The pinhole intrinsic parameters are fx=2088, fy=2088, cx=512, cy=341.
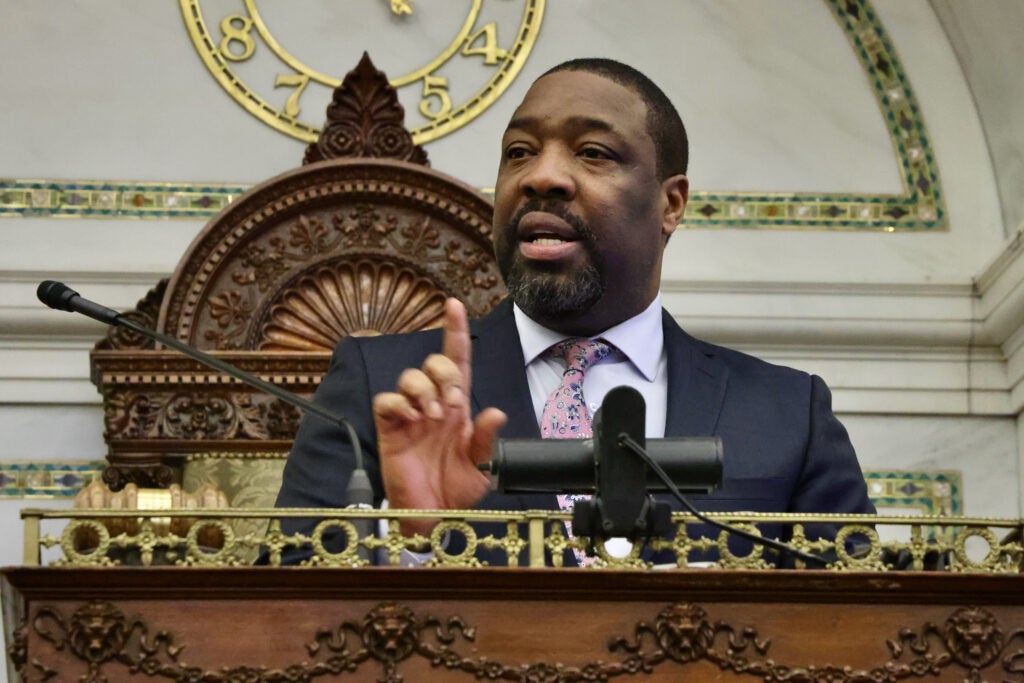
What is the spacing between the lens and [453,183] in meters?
5.52

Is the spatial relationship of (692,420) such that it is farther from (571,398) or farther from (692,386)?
(571,398)

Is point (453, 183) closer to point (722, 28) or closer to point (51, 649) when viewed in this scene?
point (722, 28)

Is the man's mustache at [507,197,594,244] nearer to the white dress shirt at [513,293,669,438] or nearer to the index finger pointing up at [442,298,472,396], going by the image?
the white dress shirt at [513,293,669,438]

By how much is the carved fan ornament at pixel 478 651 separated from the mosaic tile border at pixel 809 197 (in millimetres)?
3704

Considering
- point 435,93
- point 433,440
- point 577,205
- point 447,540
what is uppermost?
point 435,93

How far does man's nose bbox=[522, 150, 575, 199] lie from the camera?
308 centimetres

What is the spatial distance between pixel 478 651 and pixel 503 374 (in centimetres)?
91

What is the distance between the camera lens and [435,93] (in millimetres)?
6016

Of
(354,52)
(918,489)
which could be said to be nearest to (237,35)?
(354,52)

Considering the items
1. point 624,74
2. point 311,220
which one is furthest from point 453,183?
point 624,74

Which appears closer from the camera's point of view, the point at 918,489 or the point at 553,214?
the point at 553,214

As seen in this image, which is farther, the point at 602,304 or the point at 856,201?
the point at 856,201

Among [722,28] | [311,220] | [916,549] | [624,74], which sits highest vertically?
[722,28]

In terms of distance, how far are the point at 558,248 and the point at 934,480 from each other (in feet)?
9.85
